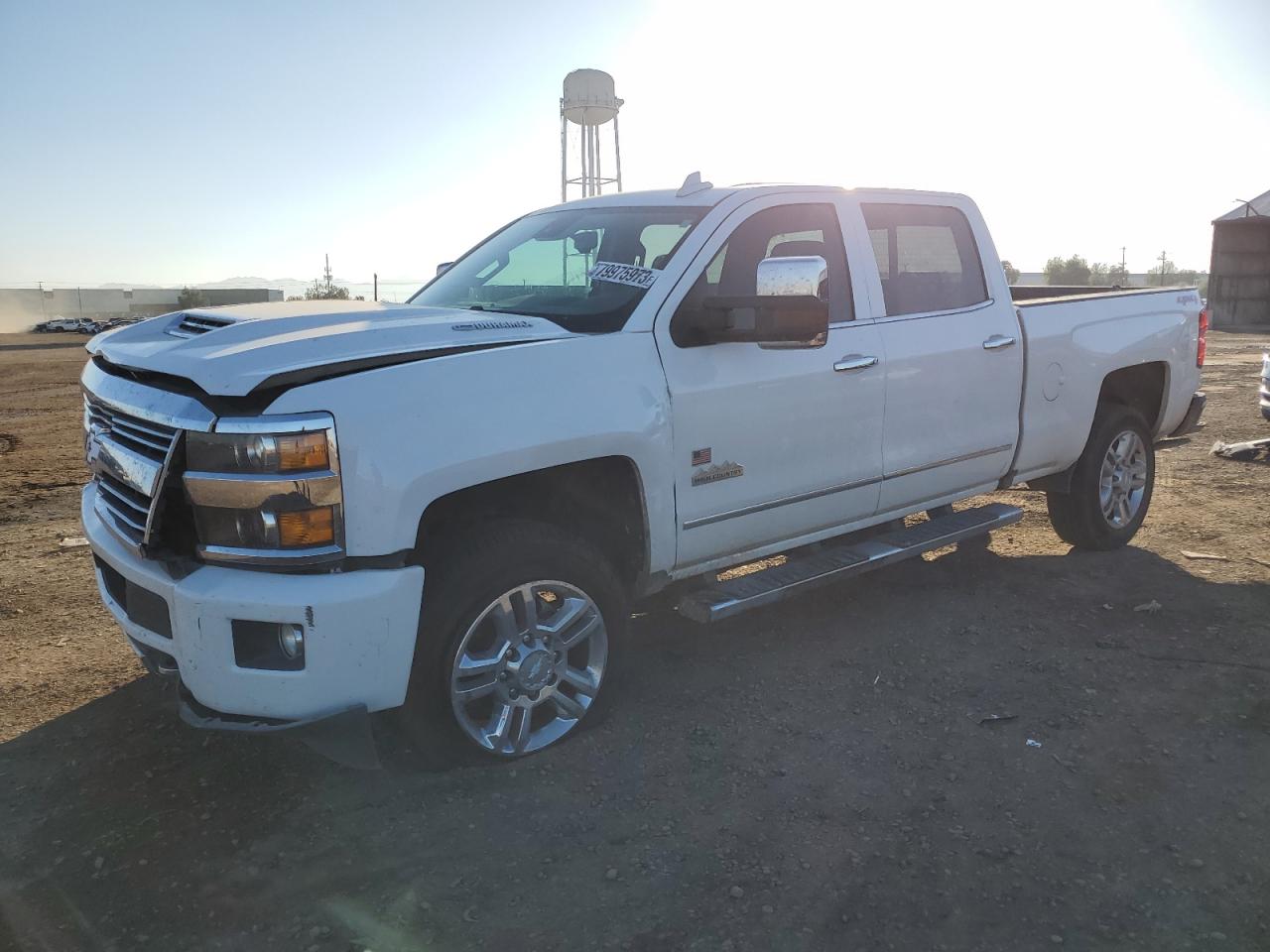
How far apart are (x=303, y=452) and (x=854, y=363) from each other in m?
2.35

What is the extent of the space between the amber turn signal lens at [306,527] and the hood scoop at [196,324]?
89 cm

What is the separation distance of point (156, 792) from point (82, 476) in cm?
607

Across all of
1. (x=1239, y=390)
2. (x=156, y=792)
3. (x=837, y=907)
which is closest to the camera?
(x=837, y=907)

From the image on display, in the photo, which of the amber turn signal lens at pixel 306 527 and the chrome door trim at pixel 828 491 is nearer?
the amber turn signal lens at pixel 306 527

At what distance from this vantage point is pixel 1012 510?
5.19 metres

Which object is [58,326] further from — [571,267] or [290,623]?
[290,623]

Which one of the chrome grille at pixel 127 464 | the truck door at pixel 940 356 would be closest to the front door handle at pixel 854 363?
the truck door at pixel 940 356

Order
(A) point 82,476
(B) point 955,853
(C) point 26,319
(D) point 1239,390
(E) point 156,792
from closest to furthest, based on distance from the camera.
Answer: (B) point 955,853 < (E) point 156,792 < (A) point 82,476 < (D) point 1239,390 < (C) point 26,319

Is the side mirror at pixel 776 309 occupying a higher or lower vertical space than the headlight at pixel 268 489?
higher

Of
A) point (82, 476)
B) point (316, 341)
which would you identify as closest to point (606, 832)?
point (316, 341)

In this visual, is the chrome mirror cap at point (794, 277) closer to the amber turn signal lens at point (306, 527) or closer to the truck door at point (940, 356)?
the truck door at point (940, 356)

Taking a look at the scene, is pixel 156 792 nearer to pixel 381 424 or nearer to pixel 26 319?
pixel 381 424

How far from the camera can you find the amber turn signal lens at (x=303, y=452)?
2.75m

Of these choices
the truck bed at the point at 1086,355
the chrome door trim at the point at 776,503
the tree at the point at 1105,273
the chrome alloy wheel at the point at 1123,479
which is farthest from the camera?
the tree at the point at 1105,273
